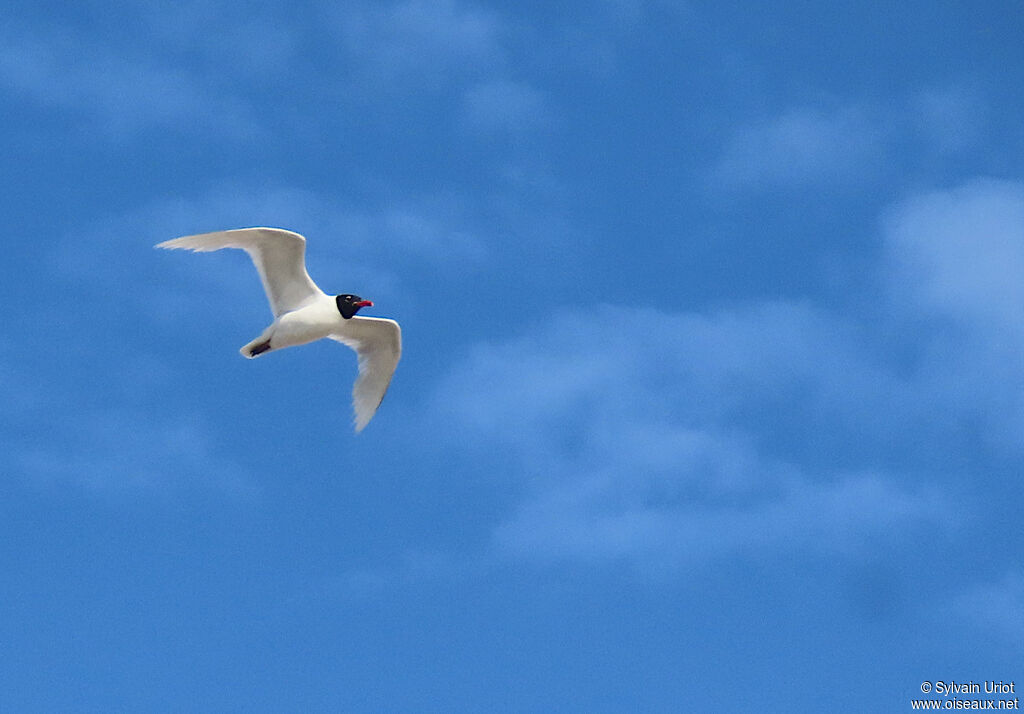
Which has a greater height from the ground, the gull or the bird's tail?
Result: the gull

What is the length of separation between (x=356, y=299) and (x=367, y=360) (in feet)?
5.16

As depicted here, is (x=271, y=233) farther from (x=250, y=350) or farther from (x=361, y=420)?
(x=361, y=420)

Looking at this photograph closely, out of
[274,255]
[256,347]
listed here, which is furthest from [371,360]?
[274,255]

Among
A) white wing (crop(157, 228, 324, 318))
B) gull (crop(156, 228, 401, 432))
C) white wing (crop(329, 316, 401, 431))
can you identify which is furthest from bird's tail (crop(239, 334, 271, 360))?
white wing (crop(329, 316, 401, 431))

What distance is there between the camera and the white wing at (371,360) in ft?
87.0

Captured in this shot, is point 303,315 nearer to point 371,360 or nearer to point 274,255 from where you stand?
point 274,255

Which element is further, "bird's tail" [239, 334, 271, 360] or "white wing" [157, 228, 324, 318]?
"bird's tail" [239, 334, 271, 360]

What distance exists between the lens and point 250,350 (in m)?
25.3

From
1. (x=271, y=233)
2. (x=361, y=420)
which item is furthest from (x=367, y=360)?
(x=271, y=233)

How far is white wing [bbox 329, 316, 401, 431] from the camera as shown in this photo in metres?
26.5

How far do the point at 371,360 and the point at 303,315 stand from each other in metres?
2.15

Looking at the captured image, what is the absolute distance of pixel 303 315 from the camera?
83.1ft

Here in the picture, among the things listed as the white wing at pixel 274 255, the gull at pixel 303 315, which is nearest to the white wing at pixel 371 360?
the gull at pixel 303 315

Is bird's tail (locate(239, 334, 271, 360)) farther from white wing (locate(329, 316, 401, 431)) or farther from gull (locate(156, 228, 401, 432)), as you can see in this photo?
white wing (locate(329, 316, 401, 431))
